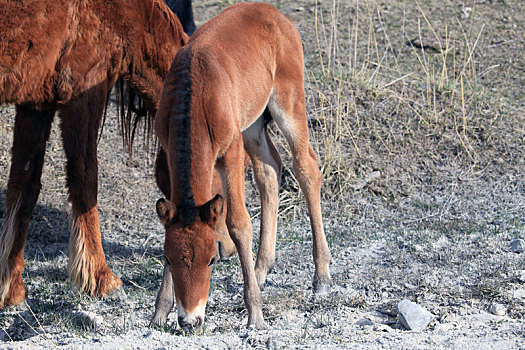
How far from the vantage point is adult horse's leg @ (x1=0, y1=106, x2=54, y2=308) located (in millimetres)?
4814

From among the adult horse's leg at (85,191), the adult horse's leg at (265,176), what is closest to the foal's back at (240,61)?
the adult horse's leg at (265,176)

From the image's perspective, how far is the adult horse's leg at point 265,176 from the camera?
16.8 ft

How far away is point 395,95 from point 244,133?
2.93m

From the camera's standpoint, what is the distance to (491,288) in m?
4.51

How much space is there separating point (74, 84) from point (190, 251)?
1990 mm

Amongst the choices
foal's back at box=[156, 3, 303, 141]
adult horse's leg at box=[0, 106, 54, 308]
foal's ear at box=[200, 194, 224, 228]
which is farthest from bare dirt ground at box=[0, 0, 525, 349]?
foal's back at box=[156, 3, 303, 141]

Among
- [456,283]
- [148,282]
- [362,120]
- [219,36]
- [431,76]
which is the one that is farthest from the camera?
[431,76]

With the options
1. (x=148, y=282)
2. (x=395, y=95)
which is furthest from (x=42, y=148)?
(x=395, y=95)

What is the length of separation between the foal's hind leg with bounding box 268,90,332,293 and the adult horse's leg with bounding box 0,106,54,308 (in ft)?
5.85

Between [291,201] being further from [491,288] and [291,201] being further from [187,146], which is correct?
[187,146]

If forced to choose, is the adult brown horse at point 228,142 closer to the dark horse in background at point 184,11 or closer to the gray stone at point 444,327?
the gray stone at point 444,327

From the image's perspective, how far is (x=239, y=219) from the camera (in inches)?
157

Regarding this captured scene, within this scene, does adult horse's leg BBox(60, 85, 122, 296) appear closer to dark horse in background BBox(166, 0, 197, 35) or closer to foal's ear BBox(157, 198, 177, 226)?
foal's ear BBox(157, 198, 177, 226)

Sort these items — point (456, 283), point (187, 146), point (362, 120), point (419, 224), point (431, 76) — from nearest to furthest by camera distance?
point (187, 146) < point (456, 283) < point (419, 224) < point (362, 120) < point (431, 76)
